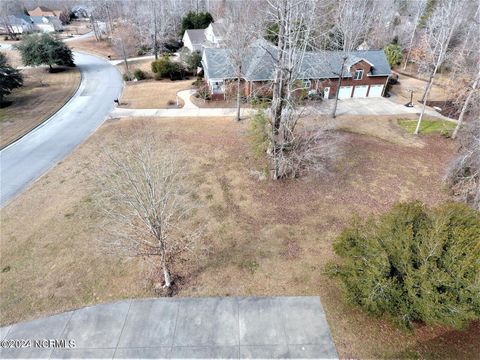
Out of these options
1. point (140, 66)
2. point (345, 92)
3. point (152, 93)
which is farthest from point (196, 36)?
point (345, 92)

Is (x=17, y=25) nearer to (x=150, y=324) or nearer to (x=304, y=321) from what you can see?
(x=150, y=324)

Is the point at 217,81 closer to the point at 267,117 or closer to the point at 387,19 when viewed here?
the point at 267,117

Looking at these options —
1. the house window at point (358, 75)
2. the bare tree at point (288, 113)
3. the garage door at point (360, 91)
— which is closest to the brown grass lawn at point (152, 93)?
the bare tree at point (288, 113)

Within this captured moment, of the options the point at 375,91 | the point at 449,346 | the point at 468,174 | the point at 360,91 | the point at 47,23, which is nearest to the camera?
the point at 449,346

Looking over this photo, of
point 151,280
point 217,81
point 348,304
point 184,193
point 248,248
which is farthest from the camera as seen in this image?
point 217,81

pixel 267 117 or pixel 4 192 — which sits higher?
pixel 267 117

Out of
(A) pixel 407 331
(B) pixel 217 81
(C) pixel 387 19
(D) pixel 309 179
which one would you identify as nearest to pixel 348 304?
(A) pixel 407 331

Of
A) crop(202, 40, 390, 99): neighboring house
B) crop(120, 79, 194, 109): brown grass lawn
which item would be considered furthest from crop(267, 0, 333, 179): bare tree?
crop(120, 79, 194, 109): brown grass lawn

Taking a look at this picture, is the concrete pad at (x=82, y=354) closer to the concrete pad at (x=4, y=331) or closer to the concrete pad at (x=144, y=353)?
the concrete pad at (x=144, y=353)
